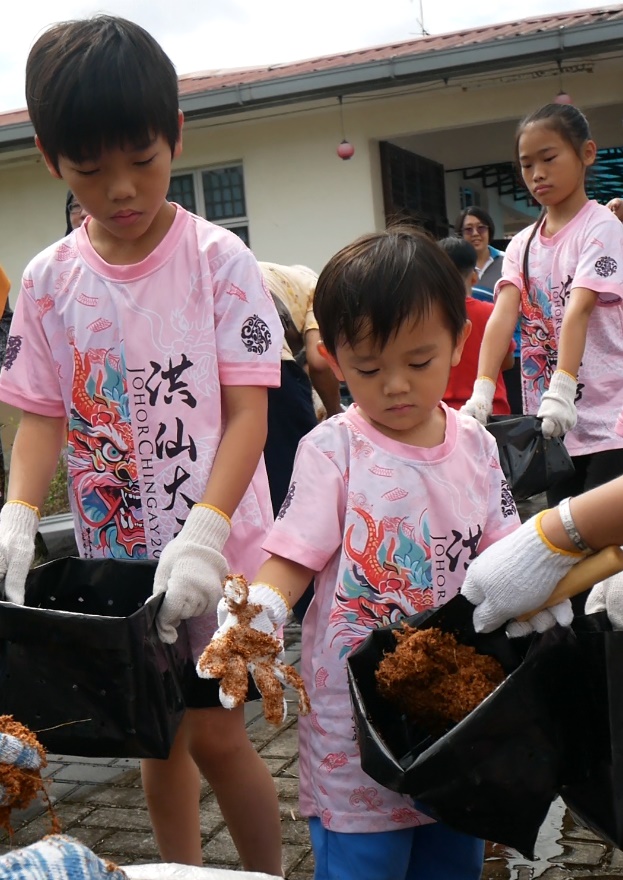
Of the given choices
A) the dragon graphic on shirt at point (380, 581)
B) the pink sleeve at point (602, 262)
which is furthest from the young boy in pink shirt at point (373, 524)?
the pink sleeve at point (602, 262)

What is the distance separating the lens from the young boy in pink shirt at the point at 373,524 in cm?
188

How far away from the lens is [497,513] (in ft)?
6.67

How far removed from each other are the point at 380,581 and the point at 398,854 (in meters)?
0.48

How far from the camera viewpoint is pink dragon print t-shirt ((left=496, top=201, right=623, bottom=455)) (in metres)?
3.54

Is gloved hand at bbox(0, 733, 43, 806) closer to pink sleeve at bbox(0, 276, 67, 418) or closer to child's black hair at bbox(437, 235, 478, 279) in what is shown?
pink sleeve at bbox(0, 276, 67, 418)

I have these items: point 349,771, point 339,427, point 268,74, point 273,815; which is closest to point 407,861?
point 349,771

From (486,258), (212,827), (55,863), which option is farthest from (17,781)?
(486,258)

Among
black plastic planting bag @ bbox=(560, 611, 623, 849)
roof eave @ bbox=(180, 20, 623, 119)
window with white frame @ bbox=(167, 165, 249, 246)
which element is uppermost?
roof eave @ bbox=(180, 20, 623, 119)

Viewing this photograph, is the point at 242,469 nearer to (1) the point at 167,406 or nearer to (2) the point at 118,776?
(1) the point at 167,406

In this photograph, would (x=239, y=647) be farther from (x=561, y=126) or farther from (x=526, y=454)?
(x=561, y=126)

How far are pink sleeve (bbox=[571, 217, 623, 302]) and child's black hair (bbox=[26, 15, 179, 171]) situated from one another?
6.16ft

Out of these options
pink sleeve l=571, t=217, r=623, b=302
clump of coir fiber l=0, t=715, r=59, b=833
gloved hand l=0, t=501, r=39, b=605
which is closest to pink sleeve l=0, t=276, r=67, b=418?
gloved hand l=0, t=501, r=39, b=605

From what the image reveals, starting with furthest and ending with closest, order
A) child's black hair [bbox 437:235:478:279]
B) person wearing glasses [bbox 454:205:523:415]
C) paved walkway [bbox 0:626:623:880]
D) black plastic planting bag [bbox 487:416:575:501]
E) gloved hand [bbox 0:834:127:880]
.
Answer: person wearing glasses [bbox 454:205:523:415], child's black hair [bbox 437:235:478:279], black plastic planting bag [bbox 487:416:575:501], paved walkway [bbox 0:626:623:880], gloved hand [bbox 0:834:127:880]

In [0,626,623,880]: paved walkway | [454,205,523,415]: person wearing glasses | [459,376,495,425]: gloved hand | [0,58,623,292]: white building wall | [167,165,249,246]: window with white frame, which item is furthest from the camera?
[167,165,249,246]: window with white frame
